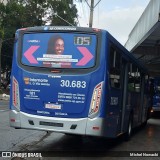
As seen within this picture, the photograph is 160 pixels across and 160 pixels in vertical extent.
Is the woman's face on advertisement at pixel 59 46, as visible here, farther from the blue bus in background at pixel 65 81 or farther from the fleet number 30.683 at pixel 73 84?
the fleet number 30.683 at pixel 73 84

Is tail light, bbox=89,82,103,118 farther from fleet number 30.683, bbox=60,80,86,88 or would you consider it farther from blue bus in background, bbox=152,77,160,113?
blue bus in background, bbox=152,77,160,113

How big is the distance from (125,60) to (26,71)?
3378mm

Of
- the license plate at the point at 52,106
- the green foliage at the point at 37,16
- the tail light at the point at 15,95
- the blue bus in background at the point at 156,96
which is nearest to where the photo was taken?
the license plate at the point at 52,106

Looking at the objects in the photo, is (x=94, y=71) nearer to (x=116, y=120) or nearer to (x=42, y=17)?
(x=116, y=120)

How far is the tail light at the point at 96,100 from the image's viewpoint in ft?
34.0

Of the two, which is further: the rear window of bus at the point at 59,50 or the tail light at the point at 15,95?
the tail light at the point at 15,95

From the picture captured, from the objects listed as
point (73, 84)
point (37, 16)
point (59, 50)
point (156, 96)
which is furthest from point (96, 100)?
point (37, 16)

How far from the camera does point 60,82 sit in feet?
34.9

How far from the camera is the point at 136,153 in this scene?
462 inches

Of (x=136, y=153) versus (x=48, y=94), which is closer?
(x=48, y=94)

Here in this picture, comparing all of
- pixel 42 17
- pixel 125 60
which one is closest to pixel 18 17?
pixel 42 17

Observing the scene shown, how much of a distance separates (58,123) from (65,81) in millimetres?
1021

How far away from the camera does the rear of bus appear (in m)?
10.4

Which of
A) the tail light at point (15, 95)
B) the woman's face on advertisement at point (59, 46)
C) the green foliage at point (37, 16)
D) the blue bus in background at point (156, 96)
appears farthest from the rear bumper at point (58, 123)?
the green foliage at point (37, 16)
